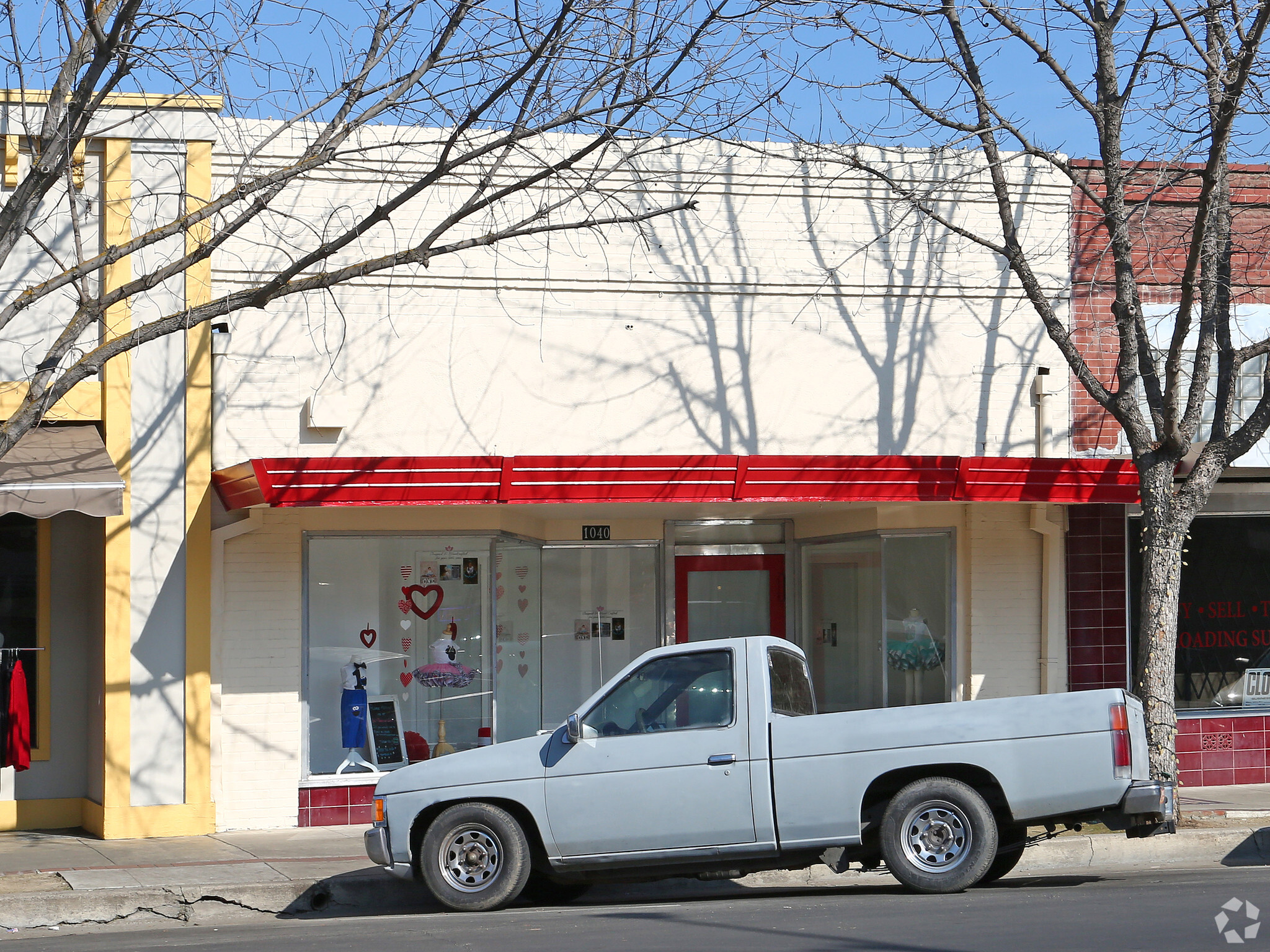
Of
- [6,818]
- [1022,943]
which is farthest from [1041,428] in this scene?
[6,818]

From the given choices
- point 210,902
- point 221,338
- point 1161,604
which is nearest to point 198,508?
point 221,338

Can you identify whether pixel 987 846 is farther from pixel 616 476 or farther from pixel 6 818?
pixel 6 818

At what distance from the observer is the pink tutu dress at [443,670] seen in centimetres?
1239

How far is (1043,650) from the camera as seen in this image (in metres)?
12.9

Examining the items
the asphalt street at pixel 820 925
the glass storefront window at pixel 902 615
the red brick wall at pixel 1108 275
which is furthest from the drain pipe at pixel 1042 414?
the asphalt street at pixel 820 925

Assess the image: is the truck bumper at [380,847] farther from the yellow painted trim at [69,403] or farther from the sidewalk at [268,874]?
the yellow painted trim at [69,403]

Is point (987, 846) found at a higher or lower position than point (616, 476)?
lower

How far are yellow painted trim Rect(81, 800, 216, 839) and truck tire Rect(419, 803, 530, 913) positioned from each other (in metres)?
3.59

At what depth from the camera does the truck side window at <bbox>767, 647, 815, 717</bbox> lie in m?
8.41

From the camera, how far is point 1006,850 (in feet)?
28.6

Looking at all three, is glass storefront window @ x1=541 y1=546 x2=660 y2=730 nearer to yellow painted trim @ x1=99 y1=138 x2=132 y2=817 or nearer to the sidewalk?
the sidewalk

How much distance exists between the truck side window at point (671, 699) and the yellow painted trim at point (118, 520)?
4838 mm

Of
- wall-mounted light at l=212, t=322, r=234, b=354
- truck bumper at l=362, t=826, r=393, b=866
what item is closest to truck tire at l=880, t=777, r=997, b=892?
truck bumper at l=362, t=826, r=393, b=866

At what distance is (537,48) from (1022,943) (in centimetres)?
648
